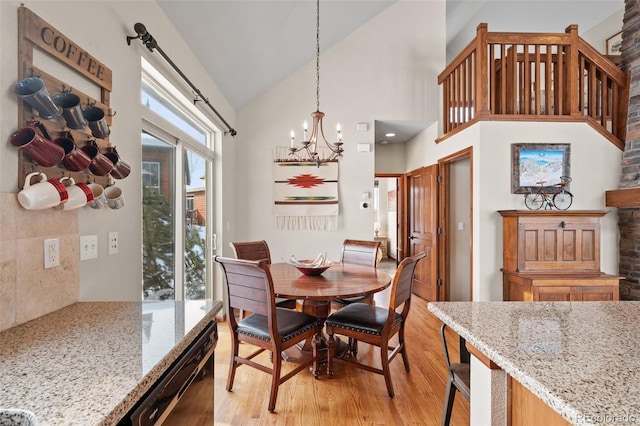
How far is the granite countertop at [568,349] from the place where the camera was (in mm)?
603

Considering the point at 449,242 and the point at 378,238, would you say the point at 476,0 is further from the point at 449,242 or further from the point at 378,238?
the point at 378,238

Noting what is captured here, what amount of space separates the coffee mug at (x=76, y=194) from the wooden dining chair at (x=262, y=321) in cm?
90

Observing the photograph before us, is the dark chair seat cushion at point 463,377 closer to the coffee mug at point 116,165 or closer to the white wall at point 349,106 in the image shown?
the coffee mug at point 116,165

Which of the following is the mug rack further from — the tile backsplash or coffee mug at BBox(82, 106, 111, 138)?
the tile backsplash

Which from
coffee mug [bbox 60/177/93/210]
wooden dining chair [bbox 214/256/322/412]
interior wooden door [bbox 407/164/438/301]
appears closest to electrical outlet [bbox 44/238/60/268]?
coffee mug [bbox 60/177/93/210]

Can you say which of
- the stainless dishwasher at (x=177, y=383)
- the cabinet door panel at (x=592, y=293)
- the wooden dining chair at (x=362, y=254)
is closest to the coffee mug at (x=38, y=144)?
the stainless dishwasher at (x=177, y=383)

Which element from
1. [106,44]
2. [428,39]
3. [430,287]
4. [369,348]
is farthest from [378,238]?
[106,44]

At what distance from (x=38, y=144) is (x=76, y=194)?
209mm

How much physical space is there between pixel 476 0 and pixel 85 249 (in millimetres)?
5476

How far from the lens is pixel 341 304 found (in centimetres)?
296

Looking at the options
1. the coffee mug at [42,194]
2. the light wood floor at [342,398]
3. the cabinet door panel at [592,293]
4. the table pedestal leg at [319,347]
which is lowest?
the light wood floor at [342,398]

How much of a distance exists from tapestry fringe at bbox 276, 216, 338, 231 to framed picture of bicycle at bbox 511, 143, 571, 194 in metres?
2.11

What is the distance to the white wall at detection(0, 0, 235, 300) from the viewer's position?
104 centimetres

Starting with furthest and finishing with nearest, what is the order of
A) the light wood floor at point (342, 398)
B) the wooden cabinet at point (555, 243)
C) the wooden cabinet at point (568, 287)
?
the wooden cabinet at point (555, 243) < the wooden cabinet at point (568, 287) < the light wood floor at point (342, 398)
